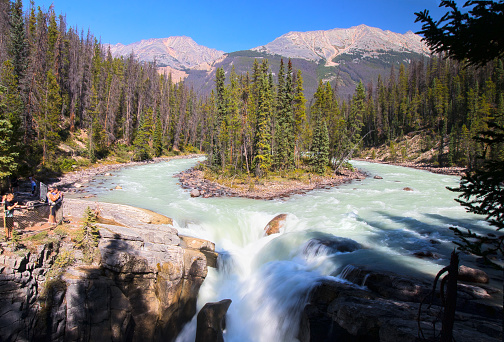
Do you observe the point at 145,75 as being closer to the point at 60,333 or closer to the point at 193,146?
the point at 193,146

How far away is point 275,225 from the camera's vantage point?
1966 cm

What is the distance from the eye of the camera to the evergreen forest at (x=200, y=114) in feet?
107

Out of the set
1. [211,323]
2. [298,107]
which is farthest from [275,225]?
[298,107]

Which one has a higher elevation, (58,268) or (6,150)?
(6,150)

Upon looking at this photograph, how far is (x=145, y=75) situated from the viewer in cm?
8619

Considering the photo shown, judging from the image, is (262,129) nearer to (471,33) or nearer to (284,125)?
(284,125)

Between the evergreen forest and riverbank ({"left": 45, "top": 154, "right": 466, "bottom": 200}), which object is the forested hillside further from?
riverbank ({"left": 45, "top": 154, "right": 466, "bottom": 200})

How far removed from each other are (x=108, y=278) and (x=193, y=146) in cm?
8260

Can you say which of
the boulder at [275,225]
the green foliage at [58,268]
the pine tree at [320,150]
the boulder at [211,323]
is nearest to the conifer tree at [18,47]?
the green foliage at [58,268]

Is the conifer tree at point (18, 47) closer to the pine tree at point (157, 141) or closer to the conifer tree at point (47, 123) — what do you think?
the conifer tree at point (47, 123)

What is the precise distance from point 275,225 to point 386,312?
11.9 meters

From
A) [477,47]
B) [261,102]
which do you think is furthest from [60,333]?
[261,102]

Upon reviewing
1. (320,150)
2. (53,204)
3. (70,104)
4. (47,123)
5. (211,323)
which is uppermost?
(70,104)

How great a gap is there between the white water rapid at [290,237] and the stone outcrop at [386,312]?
127 cm
